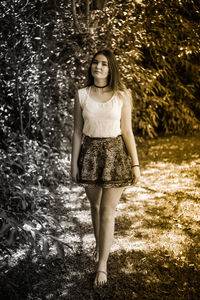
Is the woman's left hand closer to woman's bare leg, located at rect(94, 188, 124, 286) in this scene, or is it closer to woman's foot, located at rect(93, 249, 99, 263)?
woman's bare leg, located at rect(94, 188, 124, 286)

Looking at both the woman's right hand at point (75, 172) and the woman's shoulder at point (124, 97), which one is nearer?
the woman's shoulder at point (124, 97)

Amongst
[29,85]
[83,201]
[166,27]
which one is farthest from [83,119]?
[166,27]

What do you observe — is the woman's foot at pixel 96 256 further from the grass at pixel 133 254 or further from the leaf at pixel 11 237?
the leaf at pixel 11 237

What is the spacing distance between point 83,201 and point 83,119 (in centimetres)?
207

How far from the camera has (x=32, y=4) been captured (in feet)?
12.7

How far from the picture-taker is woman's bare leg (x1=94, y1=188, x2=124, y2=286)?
2.47m

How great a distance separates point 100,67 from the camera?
2.41 m

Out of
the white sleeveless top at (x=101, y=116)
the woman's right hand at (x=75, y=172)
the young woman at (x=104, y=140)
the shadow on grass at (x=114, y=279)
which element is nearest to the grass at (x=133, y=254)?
the shadow on grass at (x=114, y=279)

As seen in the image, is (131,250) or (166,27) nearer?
(131,250)

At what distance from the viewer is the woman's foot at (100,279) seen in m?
2.52

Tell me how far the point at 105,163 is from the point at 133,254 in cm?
98

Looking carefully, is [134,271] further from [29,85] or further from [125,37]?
[125,37]

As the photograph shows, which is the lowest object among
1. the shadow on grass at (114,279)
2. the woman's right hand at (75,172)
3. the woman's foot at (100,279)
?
the shadow on grass at (114,279)

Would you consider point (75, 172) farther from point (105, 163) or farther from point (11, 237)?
point (11, 237)
